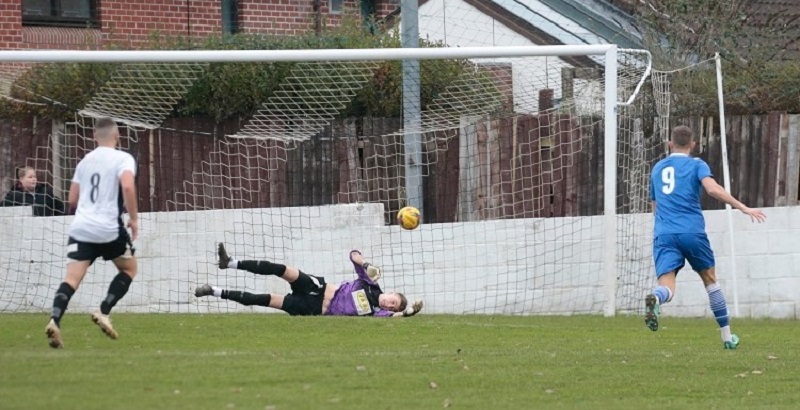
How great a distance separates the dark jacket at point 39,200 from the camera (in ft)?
57.0

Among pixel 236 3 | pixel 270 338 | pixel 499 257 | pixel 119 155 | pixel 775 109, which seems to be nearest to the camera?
pixel 119 155

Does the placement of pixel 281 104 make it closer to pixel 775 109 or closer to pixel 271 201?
pixel 271 201

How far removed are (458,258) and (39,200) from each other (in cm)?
545

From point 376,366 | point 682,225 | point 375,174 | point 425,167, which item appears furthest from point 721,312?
point 375,174

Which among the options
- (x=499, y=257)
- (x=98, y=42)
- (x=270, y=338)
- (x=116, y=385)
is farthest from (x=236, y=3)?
(x=116, y=385)

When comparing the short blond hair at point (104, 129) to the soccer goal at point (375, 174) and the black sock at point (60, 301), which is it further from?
the soccer goal at point (375, 174)

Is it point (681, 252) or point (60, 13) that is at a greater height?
point (60, 13)

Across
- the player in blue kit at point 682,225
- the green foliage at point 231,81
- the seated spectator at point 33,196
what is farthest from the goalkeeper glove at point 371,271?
the green foliage at point 231,81

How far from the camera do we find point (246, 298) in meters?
15.5

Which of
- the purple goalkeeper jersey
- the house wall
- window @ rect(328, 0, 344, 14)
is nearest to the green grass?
the purple goalkeeper jersey

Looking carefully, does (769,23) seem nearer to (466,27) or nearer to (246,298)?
(466,27)

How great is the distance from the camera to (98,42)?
74.2 feet

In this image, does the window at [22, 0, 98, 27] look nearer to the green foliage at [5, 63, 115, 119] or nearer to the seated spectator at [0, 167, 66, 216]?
the green foliage at [5, 63, 115, 119]

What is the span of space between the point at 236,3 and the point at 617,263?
961cm
